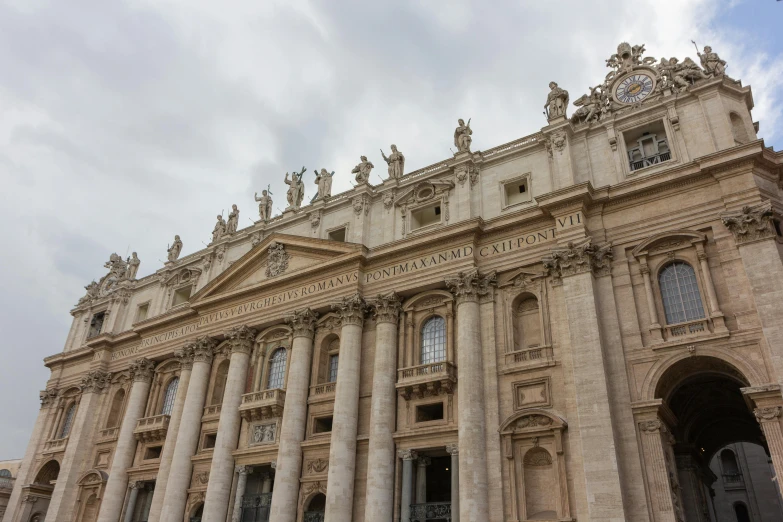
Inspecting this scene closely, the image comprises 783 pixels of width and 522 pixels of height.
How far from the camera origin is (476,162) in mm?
30625

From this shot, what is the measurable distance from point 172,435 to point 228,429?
4.57 m

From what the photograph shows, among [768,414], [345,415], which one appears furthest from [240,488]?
[768,414]

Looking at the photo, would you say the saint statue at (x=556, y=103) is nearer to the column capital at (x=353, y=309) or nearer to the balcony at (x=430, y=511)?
the column capital at (x=353, y=309)

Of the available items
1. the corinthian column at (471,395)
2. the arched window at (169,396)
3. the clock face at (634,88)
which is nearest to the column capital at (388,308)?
the corinthian column at (471,395)

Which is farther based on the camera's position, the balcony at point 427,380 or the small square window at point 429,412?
the small square window at point 429,412

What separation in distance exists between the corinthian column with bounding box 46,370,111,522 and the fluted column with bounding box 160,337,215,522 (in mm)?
9529

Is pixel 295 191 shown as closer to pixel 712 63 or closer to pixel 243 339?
pixel 243 339

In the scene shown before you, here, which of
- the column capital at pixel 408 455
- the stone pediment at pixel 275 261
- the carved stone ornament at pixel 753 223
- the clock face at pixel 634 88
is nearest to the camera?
the carved stone ornament at pixel 753 223

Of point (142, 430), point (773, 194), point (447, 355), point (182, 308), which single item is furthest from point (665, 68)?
point (142, 430)

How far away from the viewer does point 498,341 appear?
2586 centimetres

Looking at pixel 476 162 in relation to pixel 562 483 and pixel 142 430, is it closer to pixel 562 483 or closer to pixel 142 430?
pixel 562 483

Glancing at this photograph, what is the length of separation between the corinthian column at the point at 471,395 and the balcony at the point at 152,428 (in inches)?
717

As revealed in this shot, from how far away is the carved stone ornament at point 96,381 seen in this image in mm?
40094

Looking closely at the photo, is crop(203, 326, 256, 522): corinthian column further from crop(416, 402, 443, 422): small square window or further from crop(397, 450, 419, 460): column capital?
crop(416, 402, 443, 422): small square window
